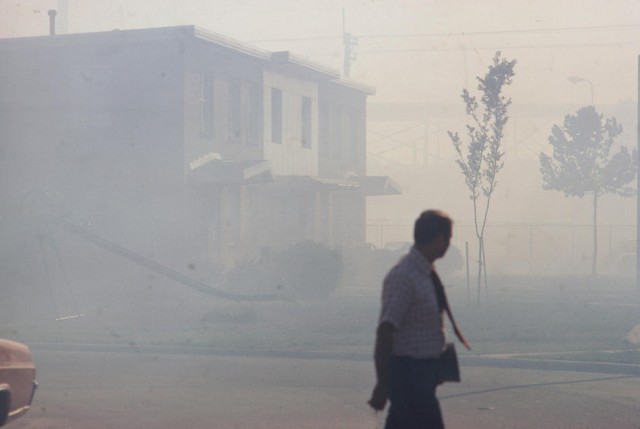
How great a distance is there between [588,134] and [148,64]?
25.5 meters

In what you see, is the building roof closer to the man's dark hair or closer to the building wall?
the building wall

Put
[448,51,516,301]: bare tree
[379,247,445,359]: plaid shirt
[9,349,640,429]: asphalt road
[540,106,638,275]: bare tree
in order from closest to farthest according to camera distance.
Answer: [379,247,445,359]: plaid shirt → [9,349,640,429]: asphalt road → [448,51,516,301]: bare tree → [540,106,638,275]: bare tree

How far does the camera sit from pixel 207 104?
3128 centimetres

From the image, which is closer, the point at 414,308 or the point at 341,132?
the point at 414,308

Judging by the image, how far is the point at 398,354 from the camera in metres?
5.69

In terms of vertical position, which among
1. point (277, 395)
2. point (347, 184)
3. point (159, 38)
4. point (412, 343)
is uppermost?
point (159, 38)

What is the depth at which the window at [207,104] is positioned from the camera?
31.1m

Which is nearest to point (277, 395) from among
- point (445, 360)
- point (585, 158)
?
point (445, 360)

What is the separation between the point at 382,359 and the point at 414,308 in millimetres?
332

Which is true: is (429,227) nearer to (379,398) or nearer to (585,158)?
(379,398)

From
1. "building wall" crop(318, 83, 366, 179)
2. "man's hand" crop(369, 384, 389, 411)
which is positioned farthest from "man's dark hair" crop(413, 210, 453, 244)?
"building wall" crop(318, 83, 366, 179)

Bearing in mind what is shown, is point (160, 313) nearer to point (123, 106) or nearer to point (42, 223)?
point (42, 223)

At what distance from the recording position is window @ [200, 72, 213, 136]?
102ft

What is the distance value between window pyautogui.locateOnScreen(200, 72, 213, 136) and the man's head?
1009 inches
